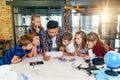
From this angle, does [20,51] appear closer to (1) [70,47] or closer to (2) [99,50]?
(1) [70,47]

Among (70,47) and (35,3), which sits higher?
(35,3)

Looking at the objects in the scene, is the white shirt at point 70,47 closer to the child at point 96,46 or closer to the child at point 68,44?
the child at point 68,44

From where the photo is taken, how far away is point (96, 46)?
2.20 meters

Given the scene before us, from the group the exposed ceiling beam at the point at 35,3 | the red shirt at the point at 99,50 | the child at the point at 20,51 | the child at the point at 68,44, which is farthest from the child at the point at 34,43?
the exposed ceiling beam at the point at 35,3

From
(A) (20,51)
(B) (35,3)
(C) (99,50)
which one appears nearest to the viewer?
(A) (20,51)

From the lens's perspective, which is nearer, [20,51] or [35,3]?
[20,51]

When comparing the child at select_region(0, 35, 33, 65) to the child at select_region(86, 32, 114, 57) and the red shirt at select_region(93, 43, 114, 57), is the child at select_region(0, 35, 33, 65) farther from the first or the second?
the red shirt at select_region(93, 43, 114, 57)

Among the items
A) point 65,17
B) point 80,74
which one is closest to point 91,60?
point 80,74

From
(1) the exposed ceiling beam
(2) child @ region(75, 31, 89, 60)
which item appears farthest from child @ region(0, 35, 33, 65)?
(1) the exposed ceiling beam

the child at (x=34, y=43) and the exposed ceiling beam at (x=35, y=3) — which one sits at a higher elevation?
the exposed ceiling beam at (x=35, y=3)

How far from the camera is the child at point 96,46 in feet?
7.03

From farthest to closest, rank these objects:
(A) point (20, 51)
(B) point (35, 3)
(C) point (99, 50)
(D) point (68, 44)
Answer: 1. (B) point (35, 3)
2. (D) point (68, 44)
3. (C) point (99, 50)
4. (A) point (20, 51)

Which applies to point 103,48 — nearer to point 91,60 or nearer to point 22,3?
point 91,60

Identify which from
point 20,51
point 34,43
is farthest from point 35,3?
point 20,51
